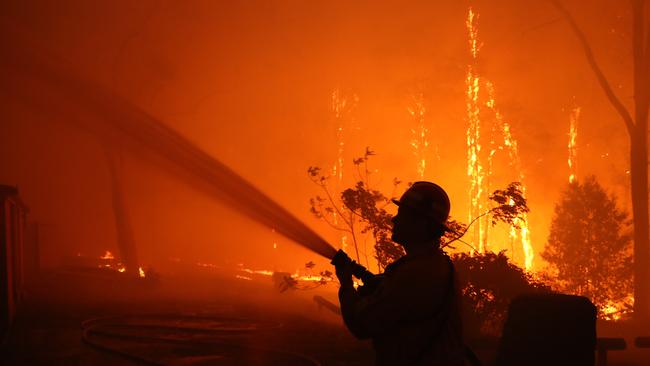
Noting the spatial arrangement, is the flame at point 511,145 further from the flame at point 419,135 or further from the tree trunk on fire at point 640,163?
the tree trunk on fire at point 640,163

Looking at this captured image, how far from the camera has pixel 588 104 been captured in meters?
99.1

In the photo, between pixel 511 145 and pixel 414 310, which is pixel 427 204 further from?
pixel 511 145

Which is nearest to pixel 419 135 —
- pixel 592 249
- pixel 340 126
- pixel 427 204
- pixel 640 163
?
pixel 340 126

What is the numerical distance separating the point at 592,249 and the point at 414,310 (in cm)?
4598

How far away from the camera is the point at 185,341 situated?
1320 cm

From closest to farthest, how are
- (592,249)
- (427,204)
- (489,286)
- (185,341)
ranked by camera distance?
(427,204) < (185,341) < (489,286) < (592,249)

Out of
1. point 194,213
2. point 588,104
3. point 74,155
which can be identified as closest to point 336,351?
point 74,155

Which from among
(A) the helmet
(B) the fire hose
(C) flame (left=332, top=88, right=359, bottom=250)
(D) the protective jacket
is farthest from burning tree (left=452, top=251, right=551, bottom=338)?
(C) flame (left=332, top=88, right=359, bottom=250)

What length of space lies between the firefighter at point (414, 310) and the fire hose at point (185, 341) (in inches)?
306

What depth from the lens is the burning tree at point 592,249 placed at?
4388cm

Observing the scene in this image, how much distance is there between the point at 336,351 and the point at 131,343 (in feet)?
14.7

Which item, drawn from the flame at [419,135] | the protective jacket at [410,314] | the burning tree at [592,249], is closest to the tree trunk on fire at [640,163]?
the burning tree at [592,249]

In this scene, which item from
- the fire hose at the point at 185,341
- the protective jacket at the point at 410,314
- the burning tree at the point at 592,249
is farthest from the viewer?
the burning tree at the point at 592,249

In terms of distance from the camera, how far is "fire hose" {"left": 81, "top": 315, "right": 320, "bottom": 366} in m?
11.8
